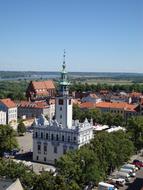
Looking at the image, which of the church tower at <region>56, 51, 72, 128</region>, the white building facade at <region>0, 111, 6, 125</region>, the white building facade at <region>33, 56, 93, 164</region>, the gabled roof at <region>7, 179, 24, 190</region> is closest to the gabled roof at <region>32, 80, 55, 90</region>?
the white building facade at <region>0, 111, 6, 125</region>

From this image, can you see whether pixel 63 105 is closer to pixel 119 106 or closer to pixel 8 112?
pixel 8 112

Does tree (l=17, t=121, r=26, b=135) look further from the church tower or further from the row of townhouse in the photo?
the church tower

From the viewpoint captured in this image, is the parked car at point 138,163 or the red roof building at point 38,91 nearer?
the parked car at point 138,163

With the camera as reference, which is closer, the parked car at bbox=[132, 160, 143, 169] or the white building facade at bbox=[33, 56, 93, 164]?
the parked car at bbox=[132, 160, 143, 169]

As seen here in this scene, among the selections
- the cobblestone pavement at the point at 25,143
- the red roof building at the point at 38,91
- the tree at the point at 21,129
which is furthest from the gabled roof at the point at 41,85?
the tree at the point at 21,129

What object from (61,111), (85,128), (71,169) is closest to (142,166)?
(85,128)

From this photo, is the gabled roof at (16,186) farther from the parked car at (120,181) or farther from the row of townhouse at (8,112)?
the row of townhouse at (8,112)

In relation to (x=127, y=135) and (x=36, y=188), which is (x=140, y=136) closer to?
(x=127, y=135)

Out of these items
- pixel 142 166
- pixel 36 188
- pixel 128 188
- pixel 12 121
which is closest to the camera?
pixel 36 188
